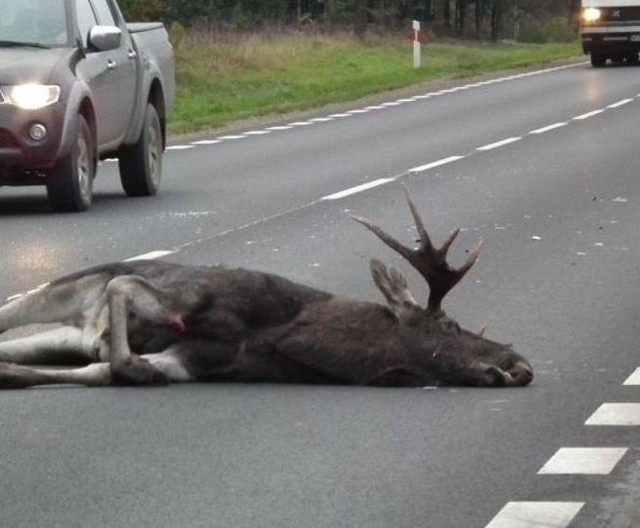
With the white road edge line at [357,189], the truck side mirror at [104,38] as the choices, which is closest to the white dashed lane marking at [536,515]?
the truck side mirror at [104,38]

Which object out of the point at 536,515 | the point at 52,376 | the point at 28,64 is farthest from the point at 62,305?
the point at 28,64

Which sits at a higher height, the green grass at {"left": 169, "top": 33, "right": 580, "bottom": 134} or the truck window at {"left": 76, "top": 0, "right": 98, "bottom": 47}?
the truck window at {"left": 76, "top": 0, "right": 98, "bottom": 47}

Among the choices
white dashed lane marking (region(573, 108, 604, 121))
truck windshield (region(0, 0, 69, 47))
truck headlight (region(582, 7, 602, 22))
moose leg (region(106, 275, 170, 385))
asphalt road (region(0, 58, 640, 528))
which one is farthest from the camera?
truck headlight (region(582, 7, 602, 22))

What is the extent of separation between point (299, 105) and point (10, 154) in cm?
1866

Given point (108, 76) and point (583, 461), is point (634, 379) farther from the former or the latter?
point (108, 76)

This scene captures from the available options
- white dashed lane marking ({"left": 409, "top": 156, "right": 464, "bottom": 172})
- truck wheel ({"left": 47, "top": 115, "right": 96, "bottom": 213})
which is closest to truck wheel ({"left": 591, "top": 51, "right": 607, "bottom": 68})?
white dashed lane marking ({"left": 409, "top": 156, "right": 464, "bottom": 172})

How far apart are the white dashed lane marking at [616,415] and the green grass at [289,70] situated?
68.9 feet

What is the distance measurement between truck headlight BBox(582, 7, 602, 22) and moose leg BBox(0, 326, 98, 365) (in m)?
43.0

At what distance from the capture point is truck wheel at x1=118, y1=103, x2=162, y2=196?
19906 mm

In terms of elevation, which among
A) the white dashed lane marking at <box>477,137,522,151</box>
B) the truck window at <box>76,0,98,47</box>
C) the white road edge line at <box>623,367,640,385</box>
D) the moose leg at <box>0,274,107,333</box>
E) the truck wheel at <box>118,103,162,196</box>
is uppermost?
the moose leg at <box>0,274,107,333</box>

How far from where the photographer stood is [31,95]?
58.5 ft

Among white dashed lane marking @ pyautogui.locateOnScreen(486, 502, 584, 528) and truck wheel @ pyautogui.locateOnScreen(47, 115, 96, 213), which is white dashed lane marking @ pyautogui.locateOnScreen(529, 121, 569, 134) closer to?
truck wheel @ pyautogui.locateOnScreen(47, 115, 96, 213)

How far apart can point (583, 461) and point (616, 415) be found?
1032 millimetres

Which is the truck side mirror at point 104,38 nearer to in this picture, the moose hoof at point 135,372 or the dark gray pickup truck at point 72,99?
the dark gray pickup truck at point 72,99
